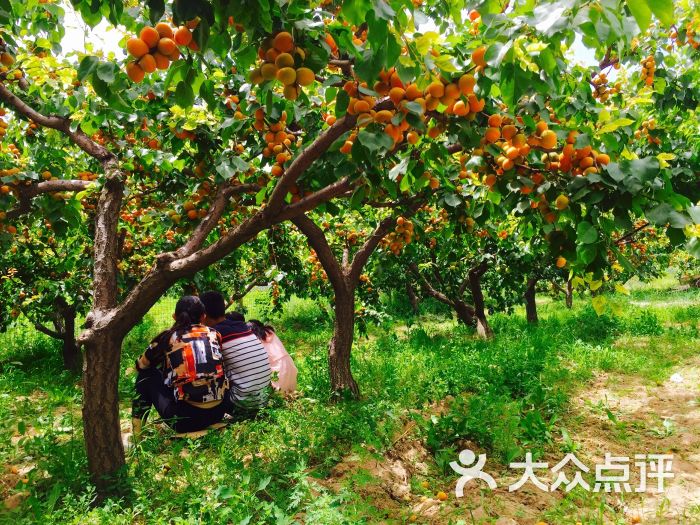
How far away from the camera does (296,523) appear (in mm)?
2201

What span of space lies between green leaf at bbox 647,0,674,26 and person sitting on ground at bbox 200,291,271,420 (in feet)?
11.1

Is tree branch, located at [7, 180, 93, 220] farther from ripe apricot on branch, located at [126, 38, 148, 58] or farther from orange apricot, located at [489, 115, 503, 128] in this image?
orange apricot, located at [489, 115, 503, 128]

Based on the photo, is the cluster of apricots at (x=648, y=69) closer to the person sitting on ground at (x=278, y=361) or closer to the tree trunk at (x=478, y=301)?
the person sitting on ground at (x=278, y=361)

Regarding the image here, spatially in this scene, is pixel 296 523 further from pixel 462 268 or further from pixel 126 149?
pixel 462 268

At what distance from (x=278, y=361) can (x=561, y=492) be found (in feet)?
8.66

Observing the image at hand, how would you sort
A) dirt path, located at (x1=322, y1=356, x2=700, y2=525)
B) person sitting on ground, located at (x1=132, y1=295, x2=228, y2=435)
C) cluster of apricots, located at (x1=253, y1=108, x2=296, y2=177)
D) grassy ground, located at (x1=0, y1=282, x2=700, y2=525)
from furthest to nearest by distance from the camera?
person sitting on ground, located at (x1=132, y1=295, x2=228, y2=435) → cluster of apricots, located at (x1=253, y1=108, x2=296, y2=177) → dirt path, located at (x1=322, y1=356, x2=700, y2=525) → grassy ground, located at (x1=0, y1=282, x2=700, y2=525)

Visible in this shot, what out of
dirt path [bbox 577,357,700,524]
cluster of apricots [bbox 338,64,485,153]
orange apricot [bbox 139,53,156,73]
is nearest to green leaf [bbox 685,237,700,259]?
cluster of apricots [bbox 338,64,485,153]

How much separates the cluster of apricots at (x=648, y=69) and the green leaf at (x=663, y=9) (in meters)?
3.66

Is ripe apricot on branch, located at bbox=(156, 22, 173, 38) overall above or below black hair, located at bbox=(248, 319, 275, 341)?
above

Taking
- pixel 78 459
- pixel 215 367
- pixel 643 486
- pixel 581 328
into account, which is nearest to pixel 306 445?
pixel 215 367

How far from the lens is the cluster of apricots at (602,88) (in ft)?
12.3

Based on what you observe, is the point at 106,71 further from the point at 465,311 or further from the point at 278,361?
the point at 465,311

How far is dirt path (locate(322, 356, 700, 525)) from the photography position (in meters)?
2.60

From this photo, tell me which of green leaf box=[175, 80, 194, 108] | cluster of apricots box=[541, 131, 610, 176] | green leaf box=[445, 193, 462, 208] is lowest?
cluster of apricots box=[541, 131, 610, 176]
